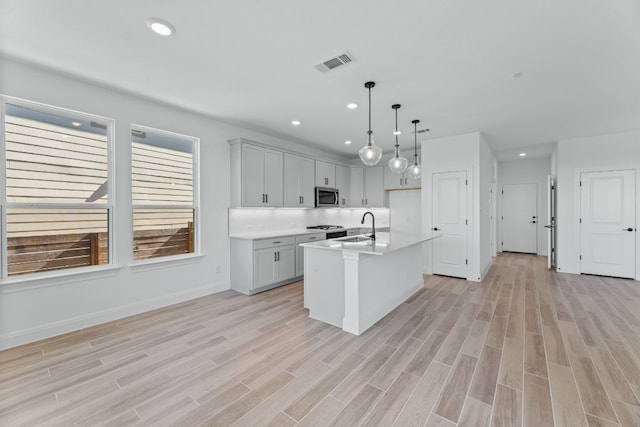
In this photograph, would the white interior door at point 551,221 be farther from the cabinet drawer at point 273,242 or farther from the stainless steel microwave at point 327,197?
the cabinet drawer at point 273,242

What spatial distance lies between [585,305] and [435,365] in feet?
9.51

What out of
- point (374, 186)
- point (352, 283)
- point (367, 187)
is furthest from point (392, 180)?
point (352, 283)

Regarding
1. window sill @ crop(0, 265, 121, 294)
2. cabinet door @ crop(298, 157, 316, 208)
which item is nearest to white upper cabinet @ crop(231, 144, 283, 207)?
cabinet door @ crop(298, 157, 316, 208)

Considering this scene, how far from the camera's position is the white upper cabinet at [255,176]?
4496 millimetres

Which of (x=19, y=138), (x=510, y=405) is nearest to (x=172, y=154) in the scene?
(x=19, y=138)

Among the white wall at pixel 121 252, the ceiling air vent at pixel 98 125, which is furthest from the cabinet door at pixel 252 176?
the ceiling air vent at pixel 98 125

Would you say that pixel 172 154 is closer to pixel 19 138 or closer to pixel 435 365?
pixel 19 138

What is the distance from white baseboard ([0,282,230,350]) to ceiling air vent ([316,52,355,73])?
3.47 metres

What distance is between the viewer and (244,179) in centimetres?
451

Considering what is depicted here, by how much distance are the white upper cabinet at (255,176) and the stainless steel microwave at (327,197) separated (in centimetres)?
107

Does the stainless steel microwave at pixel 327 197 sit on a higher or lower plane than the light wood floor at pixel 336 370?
higher

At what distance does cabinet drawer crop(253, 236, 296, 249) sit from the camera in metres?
4.33

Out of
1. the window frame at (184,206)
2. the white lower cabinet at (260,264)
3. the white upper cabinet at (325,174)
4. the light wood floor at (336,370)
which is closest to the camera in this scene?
the light wood floor at (336,370)

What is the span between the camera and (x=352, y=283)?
9.78 ft
